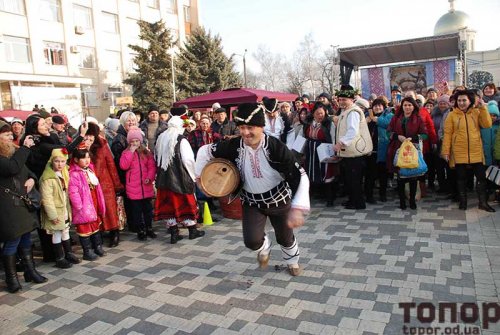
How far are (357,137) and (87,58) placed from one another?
1244 inches

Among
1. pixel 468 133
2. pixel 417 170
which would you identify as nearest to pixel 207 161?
pixel 417 170

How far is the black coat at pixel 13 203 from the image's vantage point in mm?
4289

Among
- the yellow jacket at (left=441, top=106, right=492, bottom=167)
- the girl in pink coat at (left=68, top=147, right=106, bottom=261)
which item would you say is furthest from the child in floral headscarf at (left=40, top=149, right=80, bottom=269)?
the yellow jacket at (left=441, top=106, right=492, bottom=167)

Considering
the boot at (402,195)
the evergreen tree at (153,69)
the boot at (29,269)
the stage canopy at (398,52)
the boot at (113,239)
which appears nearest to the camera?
the boot at (29,269)

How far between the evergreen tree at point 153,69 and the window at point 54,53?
514cm

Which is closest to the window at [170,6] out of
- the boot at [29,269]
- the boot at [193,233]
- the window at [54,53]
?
the window at [54,53]

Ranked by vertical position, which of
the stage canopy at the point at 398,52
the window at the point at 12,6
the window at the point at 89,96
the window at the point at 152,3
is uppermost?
the window at the point at 152,3

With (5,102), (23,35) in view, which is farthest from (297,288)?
(23,35)

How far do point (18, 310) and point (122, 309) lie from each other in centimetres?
112

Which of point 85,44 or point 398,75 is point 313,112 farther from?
point 85,44

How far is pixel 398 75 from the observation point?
17969 mm

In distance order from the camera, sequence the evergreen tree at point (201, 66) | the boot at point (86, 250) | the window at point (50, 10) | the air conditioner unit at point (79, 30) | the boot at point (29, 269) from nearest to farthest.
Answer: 1. the boot at point (29, 269)
2. the boot at point (86, 250)
3. the window at point (50, 10)
4. the air conditioner unit at point (79, 30)
5. the evergreen tree at point (201, 66)

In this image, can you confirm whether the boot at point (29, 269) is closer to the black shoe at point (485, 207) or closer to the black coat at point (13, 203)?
the black coat at point (13, 203)

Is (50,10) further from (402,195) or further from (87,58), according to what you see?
(402,195)
